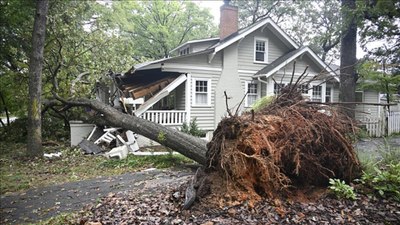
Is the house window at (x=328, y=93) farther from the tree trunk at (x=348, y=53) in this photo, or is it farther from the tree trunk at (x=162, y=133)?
the tree trunk at (x=162, y=133)

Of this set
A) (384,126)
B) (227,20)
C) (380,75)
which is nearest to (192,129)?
(227,20)

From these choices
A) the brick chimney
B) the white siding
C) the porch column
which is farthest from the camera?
the brick chimney

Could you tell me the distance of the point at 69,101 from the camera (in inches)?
434

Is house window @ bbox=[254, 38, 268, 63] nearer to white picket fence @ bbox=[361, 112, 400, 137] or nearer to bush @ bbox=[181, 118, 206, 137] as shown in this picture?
bush @ bbox=[181, 118, 206, 137]

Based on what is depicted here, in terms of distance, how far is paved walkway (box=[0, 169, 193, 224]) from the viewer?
14.7 feet

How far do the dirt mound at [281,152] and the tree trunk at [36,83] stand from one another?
294 inches

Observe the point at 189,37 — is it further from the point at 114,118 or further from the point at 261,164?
the point at 261,164

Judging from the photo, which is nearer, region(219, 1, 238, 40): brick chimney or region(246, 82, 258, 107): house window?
region(246, 82, 258, 107): house window

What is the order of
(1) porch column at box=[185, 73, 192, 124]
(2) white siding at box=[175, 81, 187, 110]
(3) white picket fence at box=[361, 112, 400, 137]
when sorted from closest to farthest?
(1) porch column at box=[185, 73, 192, 124] → (3) white picket fence at box=[361, 112, 400, 137] → (2) white siding at box=[175, 81, 187, 110]

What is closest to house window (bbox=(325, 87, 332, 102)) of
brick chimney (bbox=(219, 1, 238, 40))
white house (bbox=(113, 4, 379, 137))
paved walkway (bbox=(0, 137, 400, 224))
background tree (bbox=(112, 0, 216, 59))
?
white house (bbox=(113, 4, 379, 137))

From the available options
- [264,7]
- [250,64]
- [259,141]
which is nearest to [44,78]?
[250,64]

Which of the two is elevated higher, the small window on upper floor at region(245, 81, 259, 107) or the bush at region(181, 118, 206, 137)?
the small window on upper floor at region(245, 81, 259, 107)

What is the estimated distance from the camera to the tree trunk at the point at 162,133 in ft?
22.6

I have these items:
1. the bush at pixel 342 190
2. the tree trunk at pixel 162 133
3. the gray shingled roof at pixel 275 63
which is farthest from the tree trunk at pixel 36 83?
the gray shingled roof at pixel 275 63
